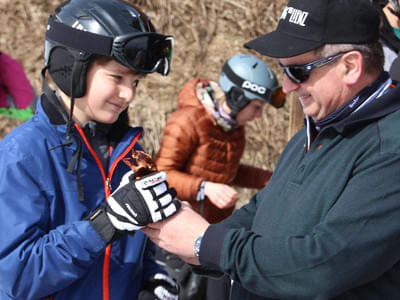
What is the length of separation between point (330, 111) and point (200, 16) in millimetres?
6821

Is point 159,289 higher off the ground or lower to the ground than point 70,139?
lower

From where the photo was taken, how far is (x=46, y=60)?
2.20 m

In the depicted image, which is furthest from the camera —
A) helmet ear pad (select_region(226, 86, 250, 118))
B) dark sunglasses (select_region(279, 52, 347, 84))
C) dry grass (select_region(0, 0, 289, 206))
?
dry grass (select_region(0, 0, 289, 206))

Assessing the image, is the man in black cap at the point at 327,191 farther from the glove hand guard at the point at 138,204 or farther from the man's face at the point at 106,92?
the man's face at the point at 106,92

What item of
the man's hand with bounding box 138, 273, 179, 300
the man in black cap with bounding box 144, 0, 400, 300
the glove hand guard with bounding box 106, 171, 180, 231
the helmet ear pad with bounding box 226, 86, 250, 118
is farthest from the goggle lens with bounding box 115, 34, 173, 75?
the helmet ear pad with bounding box 226, 86, 250, 118

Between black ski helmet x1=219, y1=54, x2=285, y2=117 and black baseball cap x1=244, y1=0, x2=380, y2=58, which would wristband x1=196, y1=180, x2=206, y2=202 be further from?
black baseball cap x1=244, y1=0, x2=380, y2=58

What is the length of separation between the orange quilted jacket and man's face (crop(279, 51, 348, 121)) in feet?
6.91

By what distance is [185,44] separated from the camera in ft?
27.1

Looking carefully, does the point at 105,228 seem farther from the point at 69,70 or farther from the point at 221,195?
the point at 221,195

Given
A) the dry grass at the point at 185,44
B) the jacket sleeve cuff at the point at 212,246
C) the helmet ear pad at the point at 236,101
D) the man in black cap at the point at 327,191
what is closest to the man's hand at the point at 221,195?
the helmet ear pad at the point at 236,101

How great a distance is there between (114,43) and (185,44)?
20.9 ft

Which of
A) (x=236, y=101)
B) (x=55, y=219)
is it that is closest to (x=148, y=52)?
(x=55, y=219)

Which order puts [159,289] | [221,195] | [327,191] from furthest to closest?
[221,195] < [159,289] < [327,191]

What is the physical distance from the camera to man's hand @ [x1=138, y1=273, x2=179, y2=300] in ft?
7.55
